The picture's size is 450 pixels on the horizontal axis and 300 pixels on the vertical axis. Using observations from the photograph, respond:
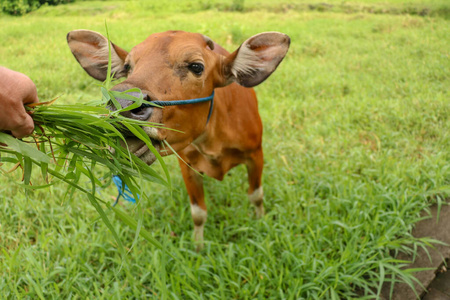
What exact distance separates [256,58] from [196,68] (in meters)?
0.40

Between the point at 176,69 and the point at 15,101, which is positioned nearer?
the point at 15,101

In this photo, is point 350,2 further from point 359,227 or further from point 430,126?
point 359,227

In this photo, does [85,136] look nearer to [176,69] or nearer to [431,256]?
[176,69]

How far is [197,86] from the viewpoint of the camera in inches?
74.2

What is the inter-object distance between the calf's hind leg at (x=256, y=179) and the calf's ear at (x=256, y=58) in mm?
760

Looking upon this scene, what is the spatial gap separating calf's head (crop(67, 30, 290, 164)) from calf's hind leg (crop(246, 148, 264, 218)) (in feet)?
2.56

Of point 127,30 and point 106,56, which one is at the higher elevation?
point 106,56

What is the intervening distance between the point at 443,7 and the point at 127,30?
6.80m

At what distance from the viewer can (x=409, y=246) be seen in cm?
256

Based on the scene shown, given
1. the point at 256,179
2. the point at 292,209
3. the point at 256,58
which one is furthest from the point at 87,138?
the point at 292,209

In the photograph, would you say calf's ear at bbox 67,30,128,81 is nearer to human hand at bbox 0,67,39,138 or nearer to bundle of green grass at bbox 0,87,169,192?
bundle of green grass at bbox 0,87,169,192

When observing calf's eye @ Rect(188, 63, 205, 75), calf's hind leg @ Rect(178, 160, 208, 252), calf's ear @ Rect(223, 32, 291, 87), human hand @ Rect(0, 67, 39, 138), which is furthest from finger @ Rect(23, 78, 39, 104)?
calf's hind leg @ Rect(178, 160, 208, 252)

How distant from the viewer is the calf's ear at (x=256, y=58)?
2.01 metres

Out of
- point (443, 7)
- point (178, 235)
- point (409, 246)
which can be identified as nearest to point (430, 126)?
point (409, 246)
